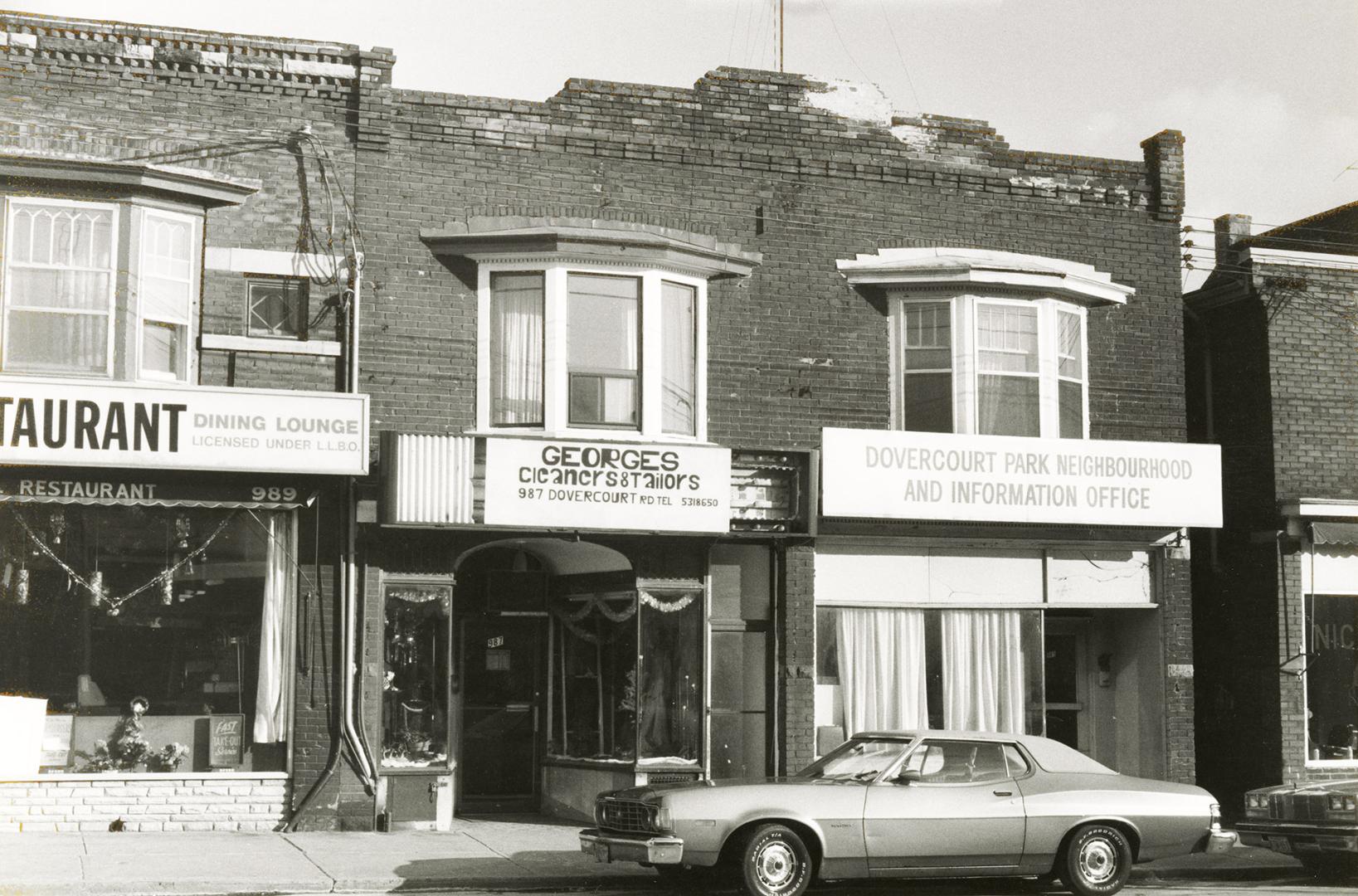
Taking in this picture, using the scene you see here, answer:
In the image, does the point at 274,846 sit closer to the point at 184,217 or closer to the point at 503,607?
the point at 503,607

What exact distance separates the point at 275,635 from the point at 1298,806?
9.65 metres

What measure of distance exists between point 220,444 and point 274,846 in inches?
146

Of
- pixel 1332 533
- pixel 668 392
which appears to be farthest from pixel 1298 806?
pixel 668 392

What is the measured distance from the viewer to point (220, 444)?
568 inches

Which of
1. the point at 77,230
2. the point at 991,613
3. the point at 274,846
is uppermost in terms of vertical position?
the point at 77,230

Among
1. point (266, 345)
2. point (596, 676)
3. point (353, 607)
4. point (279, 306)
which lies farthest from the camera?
point (596, 676)

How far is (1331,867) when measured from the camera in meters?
14.3

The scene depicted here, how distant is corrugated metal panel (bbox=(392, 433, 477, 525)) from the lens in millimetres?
14875

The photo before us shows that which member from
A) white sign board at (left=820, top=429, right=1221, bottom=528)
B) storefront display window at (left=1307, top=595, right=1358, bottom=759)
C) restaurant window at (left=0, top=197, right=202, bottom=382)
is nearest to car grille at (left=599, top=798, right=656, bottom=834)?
white sign board at (left=820, top=429, right=1221, bottom=528)

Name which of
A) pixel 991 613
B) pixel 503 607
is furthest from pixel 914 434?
pixel 503 607

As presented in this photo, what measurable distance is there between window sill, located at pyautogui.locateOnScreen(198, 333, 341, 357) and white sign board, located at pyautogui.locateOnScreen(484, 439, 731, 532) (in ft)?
6.47

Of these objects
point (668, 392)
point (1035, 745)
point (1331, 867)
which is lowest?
point (1331, 867)

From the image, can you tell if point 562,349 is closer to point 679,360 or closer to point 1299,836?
point 679,360

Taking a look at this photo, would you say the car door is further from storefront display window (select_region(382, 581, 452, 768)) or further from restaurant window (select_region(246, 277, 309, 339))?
restaurant window (select_region(246, 277, 309, 339))
